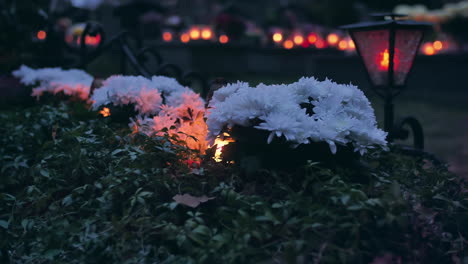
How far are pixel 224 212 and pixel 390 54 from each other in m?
2.16

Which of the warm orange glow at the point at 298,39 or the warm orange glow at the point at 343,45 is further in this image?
the warm orange glow at the point at 343,45

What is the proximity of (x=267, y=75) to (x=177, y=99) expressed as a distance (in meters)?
14.9

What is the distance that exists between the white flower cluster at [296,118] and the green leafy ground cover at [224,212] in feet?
0.63

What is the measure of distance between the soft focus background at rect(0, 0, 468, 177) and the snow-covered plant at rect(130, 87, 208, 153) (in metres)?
3.38

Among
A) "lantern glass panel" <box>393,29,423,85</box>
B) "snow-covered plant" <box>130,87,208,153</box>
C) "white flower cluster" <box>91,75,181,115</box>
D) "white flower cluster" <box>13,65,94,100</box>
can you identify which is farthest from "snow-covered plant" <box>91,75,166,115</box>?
"lantern glass panel" <box>393,29,423,85</box>

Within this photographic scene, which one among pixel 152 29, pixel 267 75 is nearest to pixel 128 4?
pixel 152 29

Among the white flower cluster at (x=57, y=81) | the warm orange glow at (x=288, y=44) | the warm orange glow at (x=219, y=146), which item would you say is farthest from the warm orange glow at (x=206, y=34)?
the warm orange glow at (x=219, y=146)

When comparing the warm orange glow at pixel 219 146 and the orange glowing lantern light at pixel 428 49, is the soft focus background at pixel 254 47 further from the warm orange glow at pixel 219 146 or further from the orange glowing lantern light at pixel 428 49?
the warm orange glow at pixel 219 146

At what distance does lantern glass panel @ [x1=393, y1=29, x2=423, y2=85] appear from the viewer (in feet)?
12.2

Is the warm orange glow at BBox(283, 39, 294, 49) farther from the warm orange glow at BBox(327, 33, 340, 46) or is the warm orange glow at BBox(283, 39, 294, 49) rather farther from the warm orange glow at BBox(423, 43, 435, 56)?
the warm orange glow at BBox(423, 43, 435, 56)

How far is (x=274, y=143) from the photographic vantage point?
2.47 m

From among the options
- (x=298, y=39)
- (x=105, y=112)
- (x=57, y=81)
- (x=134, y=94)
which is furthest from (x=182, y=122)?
(x=298, y=39)

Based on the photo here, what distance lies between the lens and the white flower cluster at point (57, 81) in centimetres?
504

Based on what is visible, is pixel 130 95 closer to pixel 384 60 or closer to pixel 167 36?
pixel 384 60
